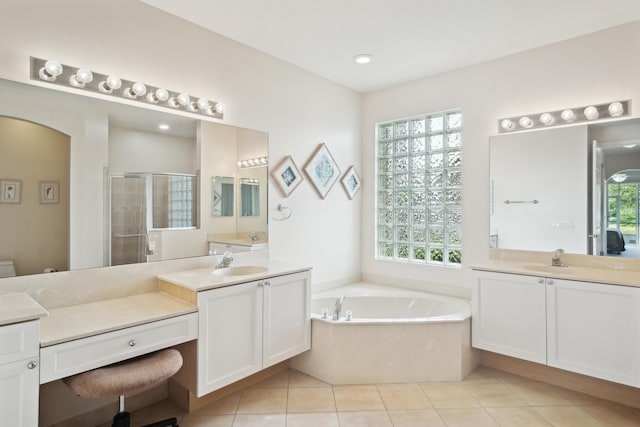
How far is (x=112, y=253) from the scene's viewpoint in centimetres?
214

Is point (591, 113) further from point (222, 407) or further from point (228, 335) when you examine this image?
point (222, 407)

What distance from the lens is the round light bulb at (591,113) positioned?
8.71 feet

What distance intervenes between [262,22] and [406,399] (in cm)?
281

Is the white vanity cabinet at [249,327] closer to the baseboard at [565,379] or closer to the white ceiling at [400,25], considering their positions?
the baseboard at [565,379]

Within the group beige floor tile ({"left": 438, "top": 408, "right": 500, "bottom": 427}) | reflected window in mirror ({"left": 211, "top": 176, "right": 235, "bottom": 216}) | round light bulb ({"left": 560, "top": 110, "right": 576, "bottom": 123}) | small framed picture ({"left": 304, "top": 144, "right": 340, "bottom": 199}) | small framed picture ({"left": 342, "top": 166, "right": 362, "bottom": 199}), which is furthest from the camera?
small framed picture ({"left": 342, "top": 166, "right": 362, "bottom": 199})

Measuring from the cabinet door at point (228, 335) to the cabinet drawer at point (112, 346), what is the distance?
0.10m

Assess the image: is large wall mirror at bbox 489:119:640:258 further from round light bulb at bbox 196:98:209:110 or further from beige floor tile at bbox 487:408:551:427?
round light bulb at bbox 196:98:209:110

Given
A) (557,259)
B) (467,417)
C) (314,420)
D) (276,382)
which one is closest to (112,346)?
(314,420)

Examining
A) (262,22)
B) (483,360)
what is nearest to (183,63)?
(262,22)

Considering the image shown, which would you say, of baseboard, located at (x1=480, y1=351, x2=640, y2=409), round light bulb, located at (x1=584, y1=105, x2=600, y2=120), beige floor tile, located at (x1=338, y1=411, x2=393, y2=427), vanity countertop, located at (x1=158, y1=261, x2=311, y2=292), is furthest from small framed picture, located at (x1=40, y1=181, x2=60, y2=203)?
round light bulb, located at (x1=584, y1=105, x2=600, y2=120)

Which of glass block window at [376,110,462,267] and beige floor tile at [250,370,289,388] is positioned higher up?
glass block window at [376,110,462,267]

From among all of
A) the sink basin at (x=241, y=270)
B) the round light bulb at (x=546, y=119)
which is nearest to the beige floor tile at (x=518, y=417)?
the sink basin at (x=241, y=270)

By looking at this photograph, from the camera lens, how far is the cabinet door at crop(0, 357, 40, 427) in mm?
1347

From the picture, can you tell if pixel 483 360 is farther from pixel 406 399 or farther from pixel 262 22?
pixel 262 22
